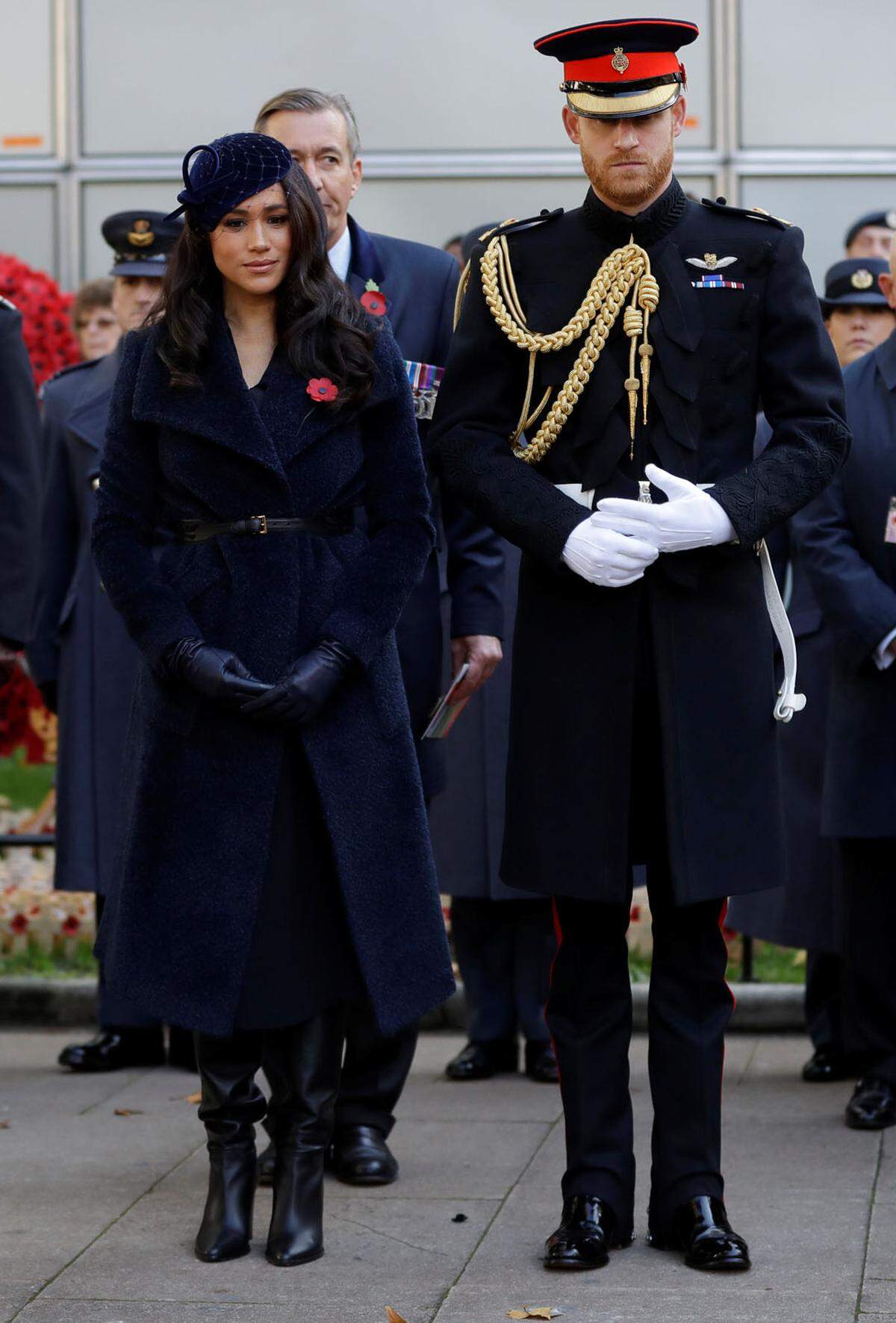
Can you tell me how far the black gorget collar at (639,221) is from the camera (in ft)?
13.6

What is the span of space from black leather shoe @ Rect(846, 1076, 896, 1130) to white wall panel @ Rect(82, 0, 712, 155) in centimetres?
438

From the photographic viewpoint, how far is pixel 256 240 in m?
4.17

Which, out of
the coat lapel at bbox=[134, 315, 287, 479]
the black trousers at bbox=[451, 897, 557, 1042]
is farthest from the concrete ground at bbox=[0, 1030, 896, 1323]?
the coat lapel at bbox=[134, 315, 287, 479]

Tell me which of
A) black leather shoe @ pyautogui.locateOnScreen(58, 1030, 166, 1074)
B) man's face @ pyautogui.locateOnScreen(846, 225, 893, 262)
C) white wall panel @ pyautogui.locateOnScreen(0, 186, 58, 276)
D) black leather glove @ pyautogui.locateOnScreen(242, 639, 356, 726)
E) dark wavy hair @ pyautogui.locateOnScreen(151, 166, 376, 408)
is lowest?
black leather shoe @ pyautogui.locateOnScreen(58, 1030, 166, 1074)

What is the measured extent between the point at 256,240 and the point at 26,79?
5131 mm

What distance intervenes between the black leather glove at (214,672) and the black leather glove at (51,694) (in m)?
2.31

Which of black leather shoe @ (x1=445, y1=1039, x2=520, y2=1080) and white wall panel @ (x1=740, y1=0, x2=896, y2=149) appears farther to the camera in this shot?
white wall panel @ (x1=740, y1=0, x2=896, y2=149)

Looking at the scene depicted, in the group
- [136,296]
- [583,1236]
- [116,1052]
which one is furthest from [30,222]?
[583,1236]

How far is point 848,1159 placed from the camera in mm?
5035

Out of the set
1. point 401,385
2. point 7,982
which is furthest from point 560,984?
point 7,982

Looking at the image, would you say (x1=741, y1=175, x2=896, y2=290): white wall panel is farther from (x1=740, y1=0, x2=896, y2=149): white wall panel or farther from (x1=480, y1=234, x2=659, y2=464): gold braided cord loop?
(x1=480, y1=234, x2=659, y2=464): gold braided cord loop

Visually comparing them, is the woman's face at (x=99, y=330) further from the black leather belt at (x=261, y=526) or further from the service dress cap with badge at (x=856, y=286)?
the black leather belt at (x=261, y=526)

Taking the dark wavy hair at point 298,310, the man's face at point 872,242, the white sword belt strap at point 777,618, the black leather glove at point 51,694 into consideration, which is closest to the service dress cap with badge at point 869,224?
the man's face at point 872,242

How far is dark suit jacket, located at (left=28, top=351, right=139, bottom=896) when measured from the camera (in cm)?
613
